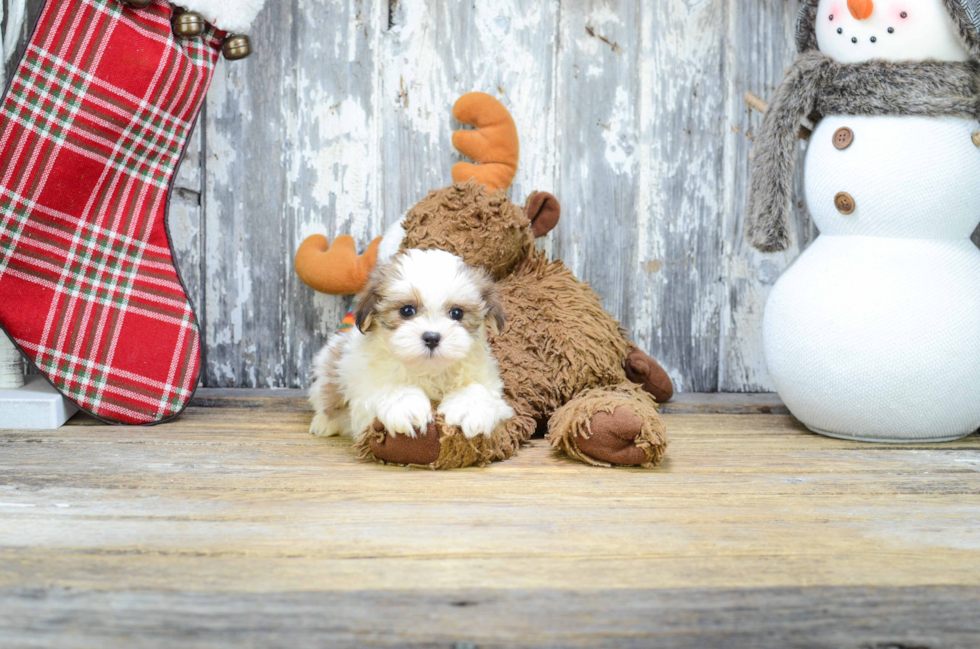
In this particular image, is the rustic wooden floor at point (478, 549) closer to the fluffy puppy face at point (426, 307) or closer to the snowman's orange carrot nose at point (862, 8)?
the fluffy puppy face at point (426, 307)

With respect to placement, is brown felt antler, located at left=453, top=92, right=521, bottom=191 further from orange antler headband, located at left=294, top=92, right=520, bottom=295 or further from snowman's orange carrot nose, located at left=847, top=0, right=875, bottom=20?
snowman's orange carrot nose, located at left=847, top=0, right=875, bottom=20

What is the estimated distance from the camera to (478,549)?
105cm

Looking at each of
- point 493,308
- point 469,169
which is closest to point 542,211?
point 469,169

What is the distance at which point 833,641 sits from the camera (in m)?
0.85

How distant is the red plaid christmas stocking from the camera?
1.64 metres

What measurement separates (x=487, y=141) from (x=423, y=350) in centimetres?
77

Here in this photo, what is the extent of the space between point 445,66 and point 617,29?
0.45 metres

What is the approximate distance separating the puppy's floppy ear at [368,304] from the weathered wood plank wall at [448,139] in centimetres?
64

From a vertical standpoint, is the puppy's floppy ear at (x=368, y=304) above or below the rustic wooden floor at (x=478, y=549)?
above

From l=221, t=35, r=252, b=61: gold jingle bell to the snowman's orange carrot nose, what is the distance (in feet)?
4.30

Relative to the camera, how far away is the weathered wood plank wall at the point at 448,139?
2039mm

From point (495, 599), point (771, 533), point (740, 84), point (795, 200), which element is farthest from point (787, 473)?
point (740, 84)

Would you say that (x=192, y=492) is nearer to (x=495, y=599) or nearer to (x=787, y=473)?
(x=495, y=599)

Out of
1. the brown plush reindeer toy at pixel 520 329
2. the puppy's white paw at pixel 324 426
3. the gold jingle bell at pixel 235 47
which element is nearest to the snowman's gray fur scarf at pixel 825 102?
the brown plush reindeer toy at pixel 520 329
